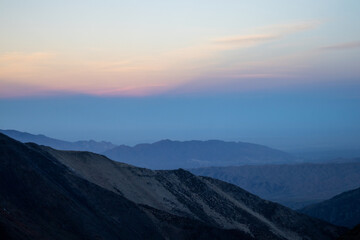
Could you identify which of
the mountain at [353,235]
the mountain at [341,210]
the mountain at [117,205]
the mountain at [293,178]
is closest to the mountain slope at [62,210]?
the mountain at [117,205]

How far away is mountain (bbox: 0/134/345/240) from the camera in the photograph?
3781 cm

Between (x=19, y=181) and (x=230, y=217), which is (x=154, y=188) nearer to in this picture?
(x=230, y=217)

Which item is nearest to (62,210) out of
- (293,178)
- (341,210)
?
(341,210)

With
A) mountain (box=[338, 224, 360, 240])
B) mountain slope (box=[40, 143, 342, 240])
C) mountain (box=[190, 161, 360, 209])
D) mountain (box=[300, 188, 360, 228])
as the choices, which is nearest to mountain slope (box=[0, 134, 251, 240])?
mountain slope (box=[40, 143, 342, 240])

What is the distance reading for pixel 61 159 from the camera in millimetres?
52062

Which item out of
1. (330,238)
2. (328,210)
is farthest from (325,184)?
(330,238)

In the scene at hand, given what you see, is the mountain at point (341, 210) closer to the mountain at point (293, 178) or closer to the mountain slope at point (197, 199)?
the mountain slope at point (197, 199)

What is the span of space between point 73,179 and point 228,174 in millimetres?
125198

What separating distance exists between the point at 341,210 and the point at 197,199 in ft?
130

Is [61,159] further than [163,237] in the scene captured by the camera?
Yes

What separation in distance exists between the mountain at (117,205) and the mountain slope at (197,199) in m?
0.13

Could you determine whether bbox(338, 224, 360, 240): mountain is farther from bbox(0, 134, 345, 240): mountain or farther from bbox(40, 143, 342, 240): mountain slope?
bbox(40, 143, 342, 240): mountain slope

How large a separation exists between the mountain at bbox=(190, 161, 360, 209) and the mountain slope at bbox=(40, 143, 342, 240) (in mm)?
81108

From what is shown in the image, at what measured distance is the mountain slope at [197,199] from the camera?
2124 inches
